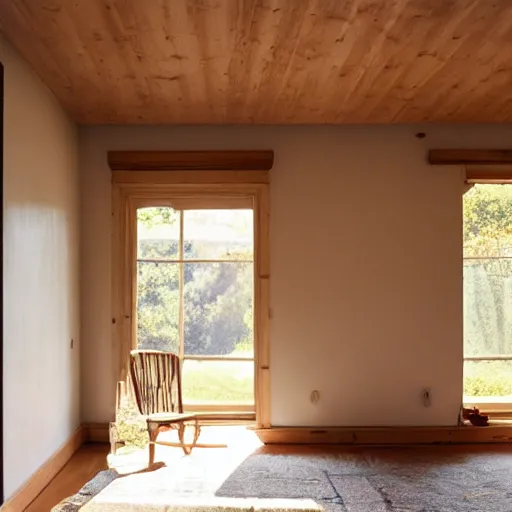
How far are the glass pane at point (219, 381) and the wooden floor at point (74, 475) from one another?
0.81m

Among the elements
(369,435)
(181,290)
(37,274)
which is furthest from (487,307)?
(37,274)

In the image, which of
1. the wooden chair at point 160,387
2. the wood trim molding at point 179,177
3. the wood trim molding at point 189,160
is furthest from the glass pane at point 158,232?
the wooden chair at point 160,387

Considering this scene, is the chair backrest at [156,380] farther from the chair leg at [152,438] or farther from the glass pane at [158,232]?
the glass pane at [158,232]

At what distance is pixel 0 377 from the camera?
3.28 meters

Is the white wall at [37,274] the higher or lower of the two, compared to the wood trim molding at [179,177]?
lower

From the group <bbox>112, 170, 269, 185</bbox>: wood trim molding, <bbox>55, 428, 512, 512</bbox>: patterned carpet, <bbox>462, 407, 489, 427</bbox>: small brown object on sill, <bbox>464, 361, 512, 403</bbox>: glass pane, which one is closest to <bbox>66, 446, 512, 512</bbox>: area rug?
<bbox>55, 428, 512, 512</bbox>: patterned carpet

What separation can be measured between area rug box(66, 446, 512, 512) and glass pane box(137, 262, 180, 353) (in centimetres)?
91

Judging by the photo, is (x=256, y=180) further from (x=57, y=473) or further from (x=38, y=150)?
(x=57, y=473)

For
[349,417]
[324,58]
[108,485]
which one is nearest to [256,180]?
[324,58]

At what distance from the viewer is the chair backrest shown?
4.71m

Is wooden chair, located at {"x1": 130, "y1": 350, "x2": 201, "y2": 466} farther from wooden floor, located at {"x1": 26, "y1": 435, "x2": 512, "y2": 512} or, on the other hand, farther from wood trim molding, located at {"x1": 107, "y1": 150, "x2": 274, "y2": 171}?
wood trim molding, located at {"x1": 107, "y1": 150, "x2": 274, "y2": 171}

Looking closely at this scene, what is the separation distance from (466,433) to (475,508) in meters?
1.52

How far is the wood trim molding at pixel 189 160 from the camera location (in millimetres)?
5129

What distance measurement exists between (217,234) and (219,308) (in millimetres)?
596
